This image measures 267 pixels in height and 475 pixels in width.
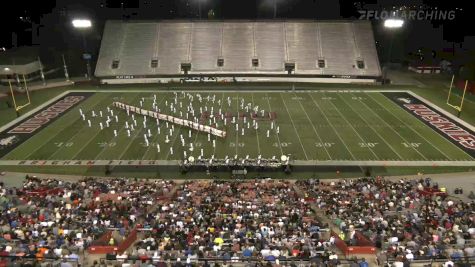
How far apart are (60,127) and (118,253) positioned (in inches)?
905

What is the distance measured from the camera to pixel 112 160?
2844 centimetres

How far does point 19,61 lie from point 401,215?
165 ft

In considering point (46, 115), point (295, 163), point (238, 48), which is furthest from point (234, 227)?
point (238, 48)

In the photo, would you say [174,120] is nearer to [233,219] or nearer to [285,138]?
[285,138]

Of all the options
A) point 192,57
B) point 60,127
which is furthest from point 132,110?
point 192,57

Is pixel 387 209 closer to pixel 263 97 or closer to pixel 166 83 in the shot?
pixel 263 97

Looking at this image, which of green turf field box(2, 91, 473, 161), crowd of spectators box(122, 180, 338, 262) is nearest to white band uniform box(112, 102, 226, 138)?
green turf field box(2, 91, 473, 161)

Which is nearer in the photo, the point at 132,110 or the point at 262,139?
the point at 262,139

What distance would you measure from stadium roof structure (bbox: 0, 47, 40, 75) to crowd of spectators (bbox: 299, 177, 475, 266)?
4279 cm

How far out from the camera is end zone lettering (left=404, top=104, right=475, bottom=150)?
31578 mm

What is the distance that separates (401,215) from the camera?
18.9 metres

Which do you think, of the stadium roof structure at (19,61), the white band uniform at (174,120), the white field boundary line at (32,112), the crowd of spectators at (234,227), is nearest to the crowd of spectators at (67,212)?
the crowd of spectators at (234,227)

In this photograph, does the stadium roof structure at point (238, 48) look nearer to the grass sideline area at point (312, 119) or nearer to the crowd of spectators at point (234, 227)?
the grass sideline area at point (312, 119)

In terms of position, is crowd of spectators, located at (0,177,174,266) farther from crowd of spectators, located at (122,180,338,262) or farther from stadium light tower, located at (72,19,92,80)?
stadium light tower, located at (72,19,92,80)
